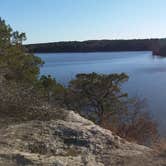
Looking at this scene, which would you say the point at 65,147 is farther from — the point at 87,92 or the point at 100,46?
the point at 100,46

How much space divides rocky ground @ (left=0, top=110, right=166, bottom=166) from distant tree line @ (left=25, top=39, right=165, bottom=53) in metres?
121

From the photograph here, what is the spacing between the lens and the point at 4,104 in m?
9.56

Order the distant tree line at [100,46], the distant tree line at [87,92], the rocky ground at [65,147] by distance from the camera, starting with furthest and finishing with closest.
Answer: the distant tree line at [100,46] < the distant tree line at [87,92] < the rocky ground at [65,147]

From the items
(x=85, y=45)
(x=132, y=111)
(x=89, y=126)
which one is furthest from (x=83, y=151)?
(x=85, y=45)

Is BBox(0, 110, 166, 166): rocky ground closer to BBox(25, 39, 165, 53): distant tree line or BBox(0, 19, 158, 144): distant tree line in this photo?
BBox(0, 19, 158, 144): distant tree line

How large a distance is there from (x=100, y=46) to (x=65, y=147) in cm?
13778

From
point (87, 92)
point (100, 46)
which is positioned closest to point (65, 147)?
point (87, 92)

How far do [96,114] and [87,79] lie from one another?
2.56m

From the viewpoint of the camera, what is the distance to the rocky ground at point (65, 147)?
22.6ft

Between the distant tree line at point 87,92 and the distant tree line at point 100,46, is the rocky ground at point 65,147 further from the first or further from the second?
the distant tree line at point 100,46

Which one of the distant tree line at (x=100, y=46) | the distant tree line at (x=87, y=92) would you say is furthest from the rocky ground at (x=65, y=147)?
the distant tree line at (x=100, y=46)

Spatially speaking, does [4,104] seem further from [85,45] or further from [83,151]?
[85,45]

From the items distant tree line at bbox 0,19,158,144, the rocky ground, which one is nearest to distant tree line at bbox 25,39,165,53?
distant tree line at bbox 0,19,158,144

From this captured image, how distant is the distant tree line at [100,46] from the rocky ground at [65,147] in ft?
397
